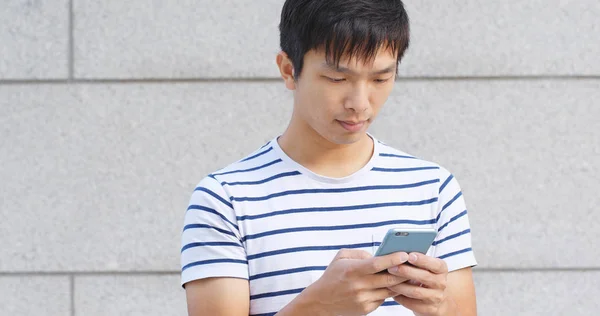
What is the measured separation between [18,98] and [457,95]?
A: 6.93ft

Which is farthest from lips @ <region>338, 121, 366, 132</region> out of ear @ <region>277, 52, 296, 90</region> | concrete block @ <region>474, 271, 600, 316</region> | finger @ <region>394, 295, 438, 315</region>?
concrete block @ <region>474, 271, 600, 316</region>

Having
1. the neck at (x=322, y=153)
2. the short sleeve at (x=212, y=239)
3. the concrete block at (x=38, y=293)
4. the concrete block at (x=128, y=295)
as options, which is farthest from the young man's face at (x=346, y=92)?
the concrete block at (x=38, y=293)

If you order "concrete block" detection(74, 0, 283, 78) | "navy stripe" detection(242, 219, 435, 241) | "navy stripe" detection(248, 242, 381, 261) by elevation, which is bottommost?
"navy stripe" detection(248, 242, 381, 261)

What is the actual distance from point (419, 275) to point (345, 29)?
2.23 feet

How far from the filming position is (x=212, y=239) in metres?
2.48

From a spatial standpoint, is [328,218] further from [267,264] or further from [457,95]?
[457,95]

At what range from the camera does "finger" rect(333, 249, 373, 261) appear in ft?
7.39

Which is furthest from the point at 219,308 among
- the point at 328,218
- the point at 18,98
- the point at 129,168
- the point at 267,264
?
the point at 18,98

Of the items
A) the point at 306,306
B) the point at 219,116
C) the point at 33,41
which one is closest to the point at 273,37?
the point at 219,116

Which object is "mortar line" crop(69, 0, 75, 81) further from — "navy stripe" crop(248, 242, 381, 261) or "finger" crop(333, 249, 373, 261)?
"finger" crop(333, 249, 373, 261)

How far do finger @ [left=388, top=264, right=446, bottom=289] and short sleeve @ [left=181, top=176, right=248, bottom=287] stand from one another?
18.0 inches

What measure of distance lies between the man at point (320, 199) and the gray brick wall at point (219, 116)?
6.14ft

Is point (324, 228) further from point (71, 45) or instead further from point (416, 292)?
point (71, 45)

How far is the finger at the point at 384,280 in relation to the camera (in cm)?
223
